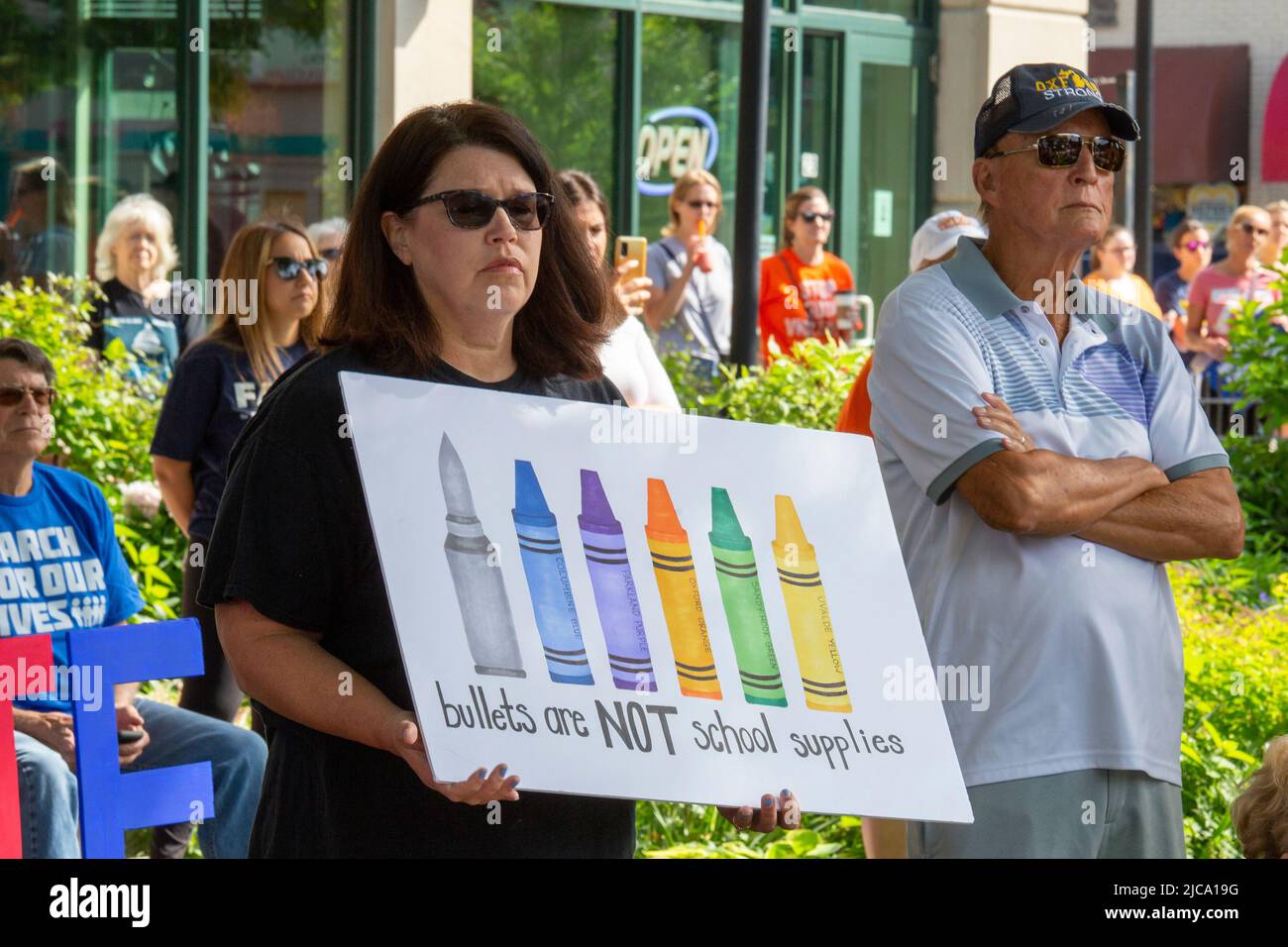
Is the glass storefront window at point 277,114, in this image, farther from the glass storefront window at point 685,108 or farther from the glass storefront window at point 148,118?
the glass storefront window at point 685,108

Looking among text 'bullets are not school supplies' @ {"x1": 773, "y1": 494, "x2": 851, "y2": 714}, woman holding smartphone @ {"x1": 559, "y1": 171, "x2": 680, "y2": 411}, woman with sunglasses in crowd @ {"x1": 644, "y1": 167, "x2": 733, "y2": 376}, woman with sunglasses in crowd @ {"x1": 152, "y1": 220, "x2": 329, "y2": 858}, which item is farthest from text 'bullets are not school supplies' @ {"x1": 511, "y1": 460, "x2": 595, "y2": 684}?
woman with sunglasses in crowd @ {"x1": 644, "y1": 167, "x2": 733, "y2": 376}

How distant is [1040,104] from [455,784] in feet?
6.37

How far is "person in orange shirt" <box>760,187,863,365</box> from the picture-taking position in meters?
10.4

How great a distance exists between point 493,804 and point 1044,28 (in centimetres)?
1395

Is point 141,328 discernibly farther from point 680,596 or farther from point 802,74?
point 802,74

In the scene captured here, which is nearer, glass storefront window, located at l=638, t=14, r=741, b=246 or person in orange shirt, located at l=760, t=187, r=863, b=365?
person in orange shirt, located at l=760, t=187, r=863, b=365

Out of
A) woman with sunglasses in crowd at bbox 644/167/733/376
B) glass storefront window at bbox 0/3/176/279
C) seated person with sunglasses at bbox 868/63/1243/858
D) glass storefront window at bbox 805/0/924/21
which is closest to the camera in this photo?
seated person with sunglasses at bbox 868/63/1243/858

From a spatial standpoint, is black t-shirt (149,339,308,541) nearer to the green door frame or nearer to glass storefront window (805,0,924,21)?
the green door frame

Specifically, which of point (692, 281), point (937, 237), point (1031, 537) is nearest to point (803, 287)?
point (692, 281)

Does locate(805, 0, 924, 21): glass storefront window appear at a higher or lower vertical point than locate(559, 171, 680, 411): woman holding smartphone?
higher

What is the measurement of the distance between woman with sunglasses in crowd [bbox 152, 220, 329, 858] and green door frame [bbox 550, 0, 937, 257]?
7.45 meters

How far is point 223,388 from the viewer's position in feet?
19.8

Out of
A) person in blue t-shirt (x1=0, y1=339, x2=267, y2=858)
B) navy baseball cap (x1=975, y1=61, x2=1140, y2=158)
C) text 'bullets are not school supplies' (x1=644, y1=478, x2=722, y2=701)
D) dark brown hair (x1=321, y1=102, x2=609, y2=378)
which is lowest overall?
person in blue t-shirt (x1=0, y1=339, x2=267, y2=858)

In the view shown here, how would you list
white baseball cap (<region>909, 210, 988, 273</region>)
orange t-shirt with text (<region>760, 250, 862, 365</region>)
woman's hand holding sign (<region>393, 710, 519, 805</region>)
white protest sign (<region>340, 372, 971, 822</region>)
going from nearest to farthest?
woman's hand holding sign (<region>393, 710, 519, 805</region>), white protest sign (<region>340, 372, 971, 822</region>), white baseball cap (<region>909, 210, 988, 273</region>), orange t-shirt with text (<region>760, 250, 862, 365</region>)
